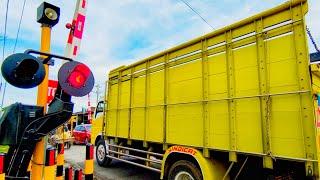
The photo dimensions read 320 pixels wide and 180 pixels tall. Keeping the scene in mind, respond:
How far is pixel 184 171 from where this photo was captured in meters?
5.18

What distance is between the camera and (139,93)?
7145mm

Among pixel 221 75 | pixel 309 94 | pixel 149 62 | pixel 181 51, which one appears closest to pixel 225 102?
pixel 221 75

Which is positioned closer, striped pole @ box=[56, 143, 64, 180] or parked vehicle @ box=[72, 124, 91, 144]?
striped pole @ box=[56, 143, 64, 180]

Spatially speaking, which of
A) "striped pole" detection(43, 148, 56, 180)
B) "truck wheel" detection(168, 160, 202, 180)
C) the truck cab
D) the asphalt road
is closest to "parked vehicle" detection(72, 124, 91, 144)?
the truck cab

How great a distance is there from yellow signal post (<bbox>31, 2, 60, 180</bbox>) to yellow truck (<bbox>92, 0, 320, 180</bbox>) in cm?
291

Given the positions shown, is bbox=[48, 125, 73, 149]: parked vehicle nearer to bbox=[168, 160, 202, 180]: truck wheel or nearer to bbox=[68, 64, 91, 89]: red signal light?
bbox=[68, 64, 91, 89]: red signal light

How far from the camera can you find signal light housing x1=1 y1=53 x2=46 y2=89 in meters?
2.26

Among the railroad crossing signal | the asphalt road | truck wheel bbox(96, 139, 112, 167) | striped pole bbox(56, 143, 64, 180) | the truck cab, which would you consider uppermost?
the railroad crossing signal

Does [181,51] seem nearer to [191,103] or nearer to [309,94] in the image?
[191,103]

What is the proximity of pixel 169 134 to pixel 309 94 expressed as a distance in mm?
3065

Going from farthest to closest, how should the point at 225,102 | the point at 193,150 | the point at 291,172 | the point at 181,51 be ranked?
the point at 181,51 → the point at 193,150 → the point at 225,102 → the point at 291,172

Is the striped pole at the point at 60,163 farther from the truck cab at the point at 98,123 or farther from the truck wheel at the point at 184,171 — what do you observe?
the truck cab at the point at 98,123

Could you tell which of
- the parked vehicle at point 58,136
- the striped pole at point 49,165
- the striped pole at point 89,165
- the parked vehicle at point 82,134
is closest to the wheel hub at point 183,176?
the parked vehicle at point 58,136

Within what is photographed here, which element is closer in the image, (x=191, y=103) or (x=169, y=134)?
(x=191, y=103)
